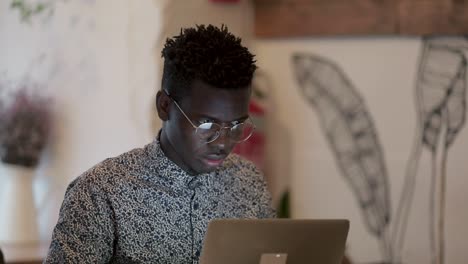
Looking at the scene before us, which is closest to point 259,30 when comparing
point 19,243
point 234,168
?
point 19,243

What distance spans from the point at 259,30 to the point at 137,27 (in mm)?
702

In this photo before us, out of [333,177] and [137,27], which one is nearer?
[137,27]

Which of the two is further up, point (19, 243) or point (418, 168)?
point (418, 168)

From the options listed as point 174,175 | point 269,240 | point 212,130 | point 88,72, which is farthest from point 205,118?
point 88,72

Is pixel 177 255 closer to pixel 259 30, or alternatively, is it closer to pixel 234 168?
pixel 234 168

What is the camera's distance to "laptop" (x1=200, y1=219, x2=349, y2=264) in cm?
149

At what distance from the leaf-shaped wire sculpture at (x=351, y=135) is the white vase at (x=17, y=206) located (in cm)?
122

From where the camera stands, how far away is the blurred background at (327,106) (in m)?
2.87

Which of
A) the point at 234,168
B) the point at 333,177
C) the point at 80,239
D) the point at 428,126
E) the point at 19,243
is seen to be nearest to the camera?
the point at 80,239

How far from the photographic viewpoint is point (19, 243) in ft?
9.18

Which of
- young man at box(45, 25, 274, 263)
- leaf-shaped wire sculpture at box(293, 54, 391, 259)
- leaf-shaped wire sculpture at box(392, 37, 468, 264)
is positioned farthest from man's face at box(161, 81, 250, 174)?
leaf-shaped wire sculpture at box(293, 54, 391, 259)

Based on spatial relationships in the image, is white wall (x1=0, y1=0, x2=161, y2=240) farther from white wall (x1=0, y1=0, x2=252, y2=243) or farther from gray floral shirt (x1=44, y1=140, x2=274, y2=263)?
gray floral shirt (x1=44, y1=140, x2=274, y2=263)

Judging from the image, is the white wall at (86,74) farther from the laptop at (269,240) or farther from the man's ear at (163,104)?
the laptop at (269,240)

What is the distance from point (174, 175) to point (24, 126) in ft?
4.17
